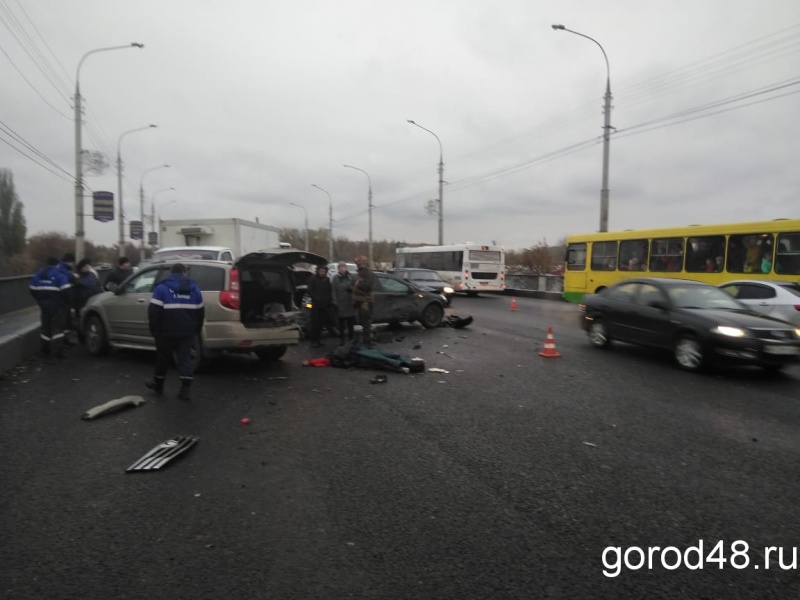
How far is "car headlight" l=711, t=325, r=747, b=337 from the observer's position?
8038 mm

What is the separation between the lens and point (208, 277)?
26.8ft

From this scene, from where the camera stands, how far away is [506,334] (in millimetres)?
13164

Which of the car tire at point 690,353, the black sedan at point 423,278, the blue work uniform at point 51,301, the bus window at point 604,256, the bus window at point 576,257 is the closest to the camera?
the car tire at point 690,353

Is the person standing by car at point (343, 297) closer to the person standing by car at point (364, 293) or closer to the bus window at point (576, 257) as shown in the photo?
the person standing by car at point (364, 293)

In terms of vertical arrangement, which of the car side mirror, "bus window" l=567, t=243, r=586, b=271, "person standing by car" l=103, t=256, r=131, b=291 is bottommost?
the car side mirror

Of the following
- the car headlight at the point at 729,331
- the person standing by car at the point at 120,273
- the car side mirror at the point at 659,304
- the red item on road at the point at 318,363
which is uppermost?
the person standing by car at the point at 120,273

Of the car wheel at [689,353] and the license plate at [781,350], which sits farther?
the car wheel at [689,353]

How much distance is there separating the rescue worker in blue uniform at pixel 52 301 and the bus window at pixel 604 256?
1641 centimetres

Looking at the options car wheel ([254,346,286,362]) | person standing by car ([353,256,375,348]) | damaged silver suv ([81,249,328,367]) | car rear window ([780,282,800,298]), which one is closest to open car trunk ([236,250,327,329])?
damaged silver suv ([81,249,328,367])

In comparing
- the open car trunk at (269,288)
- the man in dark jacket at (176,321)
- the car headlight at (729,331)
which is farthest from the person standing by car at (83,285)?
the car headlight at (729,331)

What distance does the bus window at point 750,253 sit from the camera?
13812mm

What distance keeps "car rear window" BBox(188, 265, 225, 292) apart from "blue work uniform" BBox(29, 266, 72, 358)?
2.63 metres

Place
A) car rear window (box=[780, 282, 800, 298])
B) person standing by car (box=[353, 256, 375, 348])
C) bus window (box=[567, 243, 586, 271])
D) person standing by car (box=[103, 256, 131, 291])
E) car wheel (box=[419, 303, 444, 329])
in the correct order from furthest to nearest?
bus window (box=[567, 243, 586, 271]) < car wheel (box=[419, 303, 444, 329]) < person standing by car (box=[103, 256, 131, 291]) < car rear window (box=[780, 282, 800, 298]) < person standing by car (box=[353, 256, 375, 348])

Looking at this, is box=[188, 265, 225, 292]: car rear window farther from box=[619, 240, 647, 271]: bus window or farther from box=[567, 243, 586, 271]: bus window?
box=[567, 243, 586, 271]: bus window
